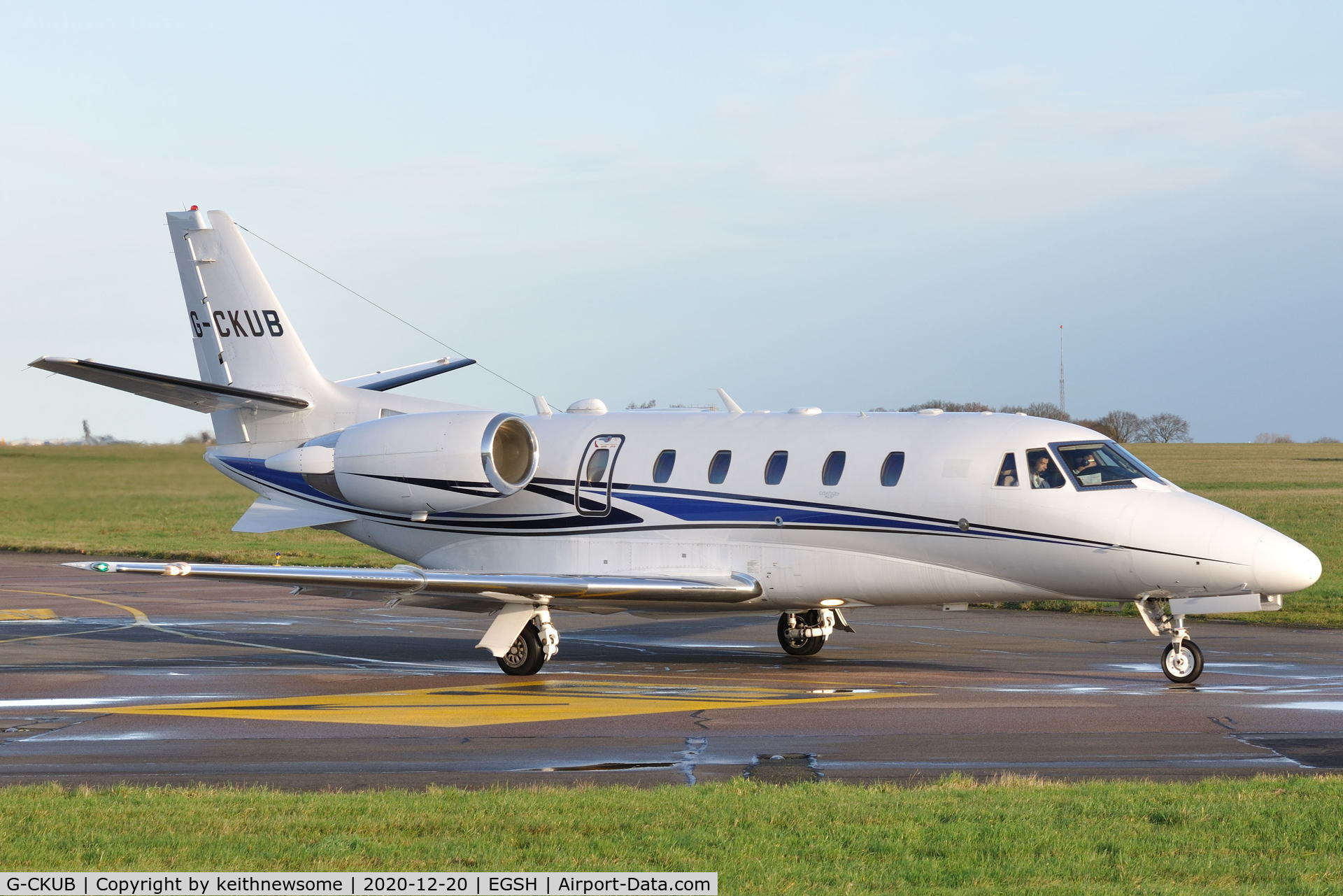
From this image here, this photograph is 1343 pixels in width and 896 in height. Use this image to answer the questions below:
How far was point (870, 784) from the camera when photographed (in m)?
10.6

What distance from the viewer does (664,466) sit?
1945 cm

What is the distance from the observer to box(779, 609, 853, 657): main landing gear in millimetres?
20156

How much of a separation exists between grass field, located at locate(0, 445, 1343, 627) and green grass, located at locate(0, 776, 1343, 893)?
17.1m

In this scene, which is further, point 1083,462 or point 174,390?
point 174,390

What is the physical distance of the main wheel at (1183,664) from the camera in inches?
637

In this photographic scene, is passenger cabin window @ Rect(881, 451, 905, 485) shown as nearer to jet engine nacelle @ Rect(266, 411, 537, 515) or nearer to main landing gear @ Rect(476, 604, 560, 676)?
main landing gear @ Rect(476, 604, 560, 676)

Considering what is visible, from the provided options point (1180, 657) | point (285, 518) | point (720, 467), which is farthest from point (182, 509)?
point (1180, 657)

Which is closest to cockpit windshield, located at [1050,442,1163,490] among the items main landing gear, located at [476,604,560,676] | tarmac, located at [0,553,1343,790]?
tarmac, located at [0,553,1343,790]

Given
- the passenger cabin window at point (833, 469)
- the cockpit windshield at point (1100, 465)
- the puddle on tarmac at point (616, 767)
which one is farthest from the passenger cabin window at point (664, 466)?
the puddle on tarmac at point (616, 767)

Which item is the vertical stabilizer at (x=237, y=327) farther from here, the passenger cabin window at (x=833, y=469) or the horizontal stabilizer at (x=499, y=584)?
the passenger cabin window at (x=833, y=469)

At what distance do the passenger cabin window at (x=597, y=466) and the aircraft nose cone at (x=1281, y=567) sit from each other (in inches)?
328

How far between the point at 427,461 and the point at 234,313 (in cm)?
556

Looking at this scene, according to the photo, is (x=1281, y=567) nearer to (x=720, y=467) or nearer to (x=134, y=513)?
(x=720, y=467)

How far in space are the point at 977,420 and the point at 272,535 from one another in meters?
34.2
